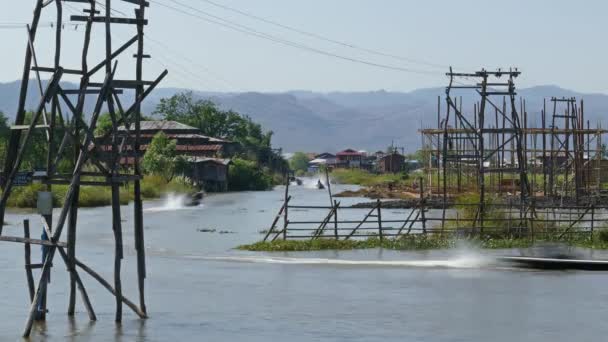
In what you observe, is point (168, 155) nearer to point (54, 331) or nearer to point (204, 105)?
point (204, 105)

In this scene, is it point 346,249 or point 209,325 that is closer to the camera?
point 209,325

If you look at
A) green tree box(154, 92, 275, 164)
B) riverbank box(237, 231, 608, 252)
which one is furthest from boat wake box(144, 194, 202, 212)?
green tree box(154, 92, 275, 164)

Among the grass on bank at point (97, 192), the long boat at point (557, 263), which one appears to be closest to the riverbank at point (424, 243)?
the long boat at point (557, 263)

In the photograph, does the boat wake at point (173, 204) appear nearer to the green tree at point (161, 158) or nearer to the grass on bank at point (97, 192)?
the grass on bank at point (97, 192)

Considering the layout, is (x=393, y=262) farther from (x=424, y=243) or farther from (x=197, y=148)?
(x=197, y=148)

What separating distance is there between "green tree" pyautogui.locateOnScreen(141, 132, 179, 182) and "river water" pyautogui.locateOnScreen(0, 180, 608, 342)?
175 feet

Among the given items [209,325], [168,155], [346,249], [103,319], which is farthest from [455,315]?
[168,155]

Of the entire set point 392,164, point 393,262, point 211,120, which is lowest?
point 393,262

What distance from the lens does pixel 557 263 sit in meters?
30.3

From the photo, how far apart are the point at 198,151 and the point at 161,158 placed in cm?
1171

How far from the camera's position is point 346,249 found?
36250 millimetres

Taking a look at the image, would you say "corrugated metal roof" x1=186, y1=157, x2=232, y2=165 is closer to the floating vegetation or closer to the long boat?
the floating vegetation

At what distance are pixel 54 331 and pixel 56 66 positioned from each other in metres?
4.88

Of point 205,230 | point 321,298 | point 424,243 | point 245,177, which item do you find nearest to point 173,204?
point 205,230
